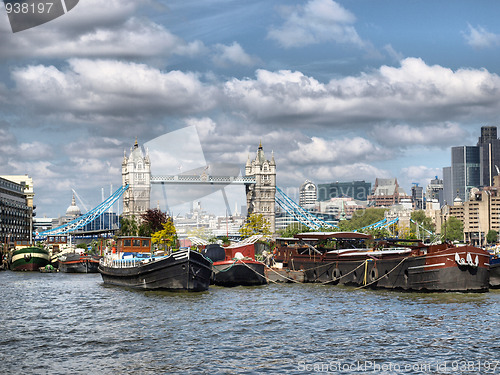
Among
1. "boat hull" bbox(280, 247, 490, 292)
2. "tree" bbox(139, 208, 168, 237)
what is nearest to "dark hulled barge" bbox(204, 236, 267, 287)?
"boat hull" bbox(280, 247, 490, 292)

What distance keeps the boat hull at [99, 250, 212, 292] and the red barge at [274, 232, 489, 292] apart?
509 inches

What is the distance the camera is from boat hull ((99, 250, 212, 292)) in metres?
52.9

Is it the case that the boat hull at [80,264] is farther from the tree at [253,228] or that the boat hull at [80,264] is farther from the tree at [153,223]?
the tree at [253,228]

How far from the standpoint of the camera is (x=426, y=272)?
174 feet

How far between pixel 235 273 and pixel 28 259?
46572 millimetres

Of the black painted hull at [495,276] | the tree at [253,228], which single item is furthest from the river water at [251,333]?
the tree at [253,228]

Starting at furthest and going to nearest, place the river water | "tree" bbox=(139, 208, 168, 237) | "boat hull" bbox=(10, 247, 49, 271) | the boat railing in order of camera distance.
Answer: "tree" bbox=(139, 208, 168, 237)
"boat hull" bbox=(10, 247, 49, 271)
the boat railing
the river water

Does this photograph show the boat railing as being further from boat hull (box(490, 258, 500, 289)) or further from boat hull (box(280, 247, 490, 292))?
boat hull (box(490, 258, 500, 289))

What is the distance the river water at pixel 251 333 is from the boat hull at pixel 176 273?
864 mm

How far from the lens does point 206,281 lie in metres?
55.1

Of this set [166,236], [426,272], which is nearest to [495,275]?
[426,272]

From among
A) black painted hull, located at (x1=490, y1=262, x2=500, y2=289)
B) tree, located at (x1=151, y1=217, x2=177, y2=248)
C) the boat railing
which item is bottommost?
black painted hull, located at (x1=490, y1=262, x2=500, y2=289)

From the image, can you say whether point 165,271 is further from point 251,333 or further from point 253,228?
point 253,228

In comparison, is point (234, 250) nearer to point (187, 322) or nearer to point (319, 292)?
point (319, 292)
